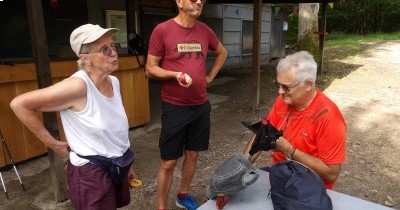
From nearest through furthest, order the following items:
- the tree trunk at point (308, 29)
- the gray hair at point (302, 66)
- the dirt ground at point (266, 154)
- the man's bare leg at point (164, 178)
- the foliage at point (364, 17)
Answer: the gray hair at point (302, 66) → the man's bare leg at point (164, 178) → the dirt ground at point (266, 154) → the tree trunk at point (308, 29) → the foliage at point (364, 17)

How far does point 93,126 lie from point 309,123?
1272 mm

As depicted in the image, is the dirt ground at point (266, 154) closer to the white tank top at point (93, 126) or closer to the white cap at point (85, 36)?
the white tank top at point (93, 126)

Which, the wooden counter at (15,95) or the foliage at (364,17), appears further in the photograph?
the foliage at (364,17)

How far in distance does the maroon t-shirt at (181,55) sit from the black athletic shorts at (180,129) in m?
0.06

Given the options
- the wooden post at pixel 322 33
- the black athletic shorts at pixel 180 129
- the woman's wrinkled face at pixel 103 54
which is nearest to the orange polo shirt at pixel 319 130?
the black athletic shorts at pixel 180 129

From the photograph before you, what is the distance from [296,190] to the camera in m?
1.59

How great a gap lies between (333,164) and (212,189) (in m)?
0.75

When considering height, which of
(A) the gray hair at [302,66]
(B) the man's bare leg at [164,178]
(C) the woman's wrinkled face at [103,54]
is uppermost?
(C) the woman's wrinkled face at [103,54]

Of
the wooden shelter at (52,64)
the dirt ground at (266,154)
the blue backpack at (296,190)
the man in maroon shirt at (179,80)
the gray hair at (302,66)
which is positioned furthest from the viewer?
the dirt ground at (266,154)

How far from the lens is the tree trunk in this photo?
32.7 feet

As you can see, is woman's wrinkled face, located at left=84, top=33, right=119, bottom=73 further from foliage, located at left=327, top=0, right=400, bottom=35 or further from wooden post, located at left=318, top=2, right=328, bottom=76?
foliage, located at left=327, top=0, right=400, bottom=35

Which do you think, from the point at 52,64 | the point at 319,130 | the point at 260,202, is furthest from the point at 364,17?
the point at 260,202

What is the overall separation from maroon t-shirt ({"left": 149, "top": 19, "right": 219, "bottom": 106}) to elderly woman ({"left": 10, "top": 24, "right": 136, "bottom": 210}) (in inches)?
26.4

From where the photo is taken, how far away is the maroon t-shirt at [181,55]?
2594 mm
